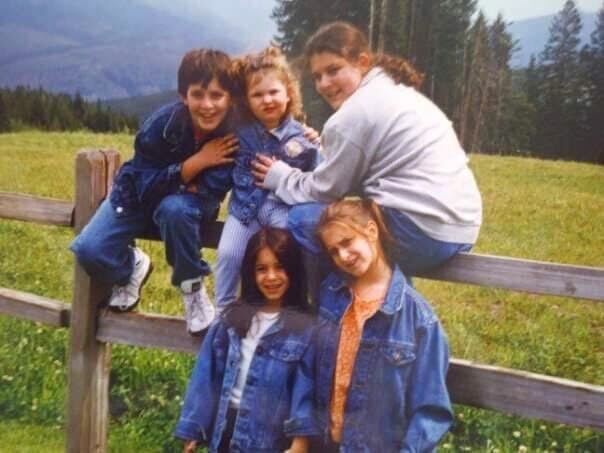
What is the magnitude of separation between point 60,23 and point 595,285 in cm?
178

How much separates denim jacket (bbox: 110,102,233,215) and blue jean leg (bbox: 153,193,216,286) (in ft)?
0.10

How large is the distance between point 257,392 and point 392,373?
16.4 inches

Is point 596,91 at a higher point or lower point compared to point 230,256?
higher

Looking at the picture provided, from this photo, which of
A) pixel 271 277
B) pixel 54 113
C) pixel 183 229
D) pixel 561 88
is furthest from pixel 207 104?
pixel 561 88

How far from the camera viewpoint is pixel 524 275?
277cm

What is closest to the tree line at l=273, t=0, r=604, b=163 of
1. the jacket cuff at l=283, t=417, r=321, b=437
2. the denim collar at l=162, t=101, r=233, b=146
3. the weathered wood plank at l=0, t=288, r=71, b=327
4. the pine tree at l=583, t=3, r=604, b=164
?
the pine tree at l=583, t=3, r=604, b=164

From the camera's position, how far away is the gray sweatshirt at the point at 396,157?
8.54 feet

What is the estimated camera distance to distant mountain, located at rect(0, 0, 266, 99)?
3061mm

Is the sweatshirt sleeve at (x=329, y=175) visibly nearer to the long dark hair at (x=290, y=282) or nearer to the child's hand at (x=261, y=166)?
the child's hand at (x=261, y=166)

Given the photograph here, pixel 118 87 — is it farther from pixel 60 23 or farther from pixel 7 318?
pixel 7 318

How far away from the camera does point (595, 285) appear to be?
271 centimetres

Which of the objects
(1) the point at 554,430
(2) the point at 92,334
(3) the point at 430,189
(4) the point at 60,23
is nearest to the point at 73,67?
(4) the point at 60,23

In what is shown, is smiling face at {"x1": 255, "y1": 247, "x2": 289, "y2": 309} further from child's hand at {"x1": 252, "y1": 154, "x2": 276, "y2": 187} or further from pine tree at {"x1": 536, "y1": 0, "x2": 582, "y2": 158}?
pine tree at {"x1": 536, "y1": 0, "x2": 582, "y2": 158}

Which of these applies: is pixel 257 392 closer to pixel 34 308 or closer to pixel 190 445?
pixel 190 445
